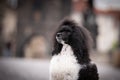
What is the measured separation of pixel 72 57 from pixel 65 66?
67 millimetres

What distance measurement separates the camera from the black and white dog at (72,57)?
2.13 meters

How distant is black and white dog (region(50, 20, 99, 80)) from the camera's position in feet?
7.00

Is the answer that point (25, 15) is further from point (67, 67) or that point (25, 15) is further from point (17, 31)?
point (67, 67)

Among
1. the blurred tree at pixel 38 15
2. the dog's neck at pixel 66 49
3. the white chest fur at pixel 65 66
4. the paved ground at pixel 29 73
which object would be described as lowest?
the blurred tree at pixel 38 15

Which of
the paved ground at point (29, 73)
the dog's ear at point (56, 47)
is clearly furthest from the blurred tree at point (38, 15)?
the dog's ear at point (56, 47)

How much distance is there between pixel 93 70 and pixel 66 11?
118 feet

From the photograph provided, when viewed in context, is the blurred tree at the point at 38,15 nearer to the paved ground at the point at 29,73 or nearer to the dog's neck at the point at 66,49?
the paved ground at the point at 29,73

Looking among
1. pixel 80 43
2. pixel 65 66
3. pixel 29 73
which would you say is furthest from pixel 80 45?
pixel 29 73

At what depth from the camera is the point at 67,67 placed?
2.13 metres

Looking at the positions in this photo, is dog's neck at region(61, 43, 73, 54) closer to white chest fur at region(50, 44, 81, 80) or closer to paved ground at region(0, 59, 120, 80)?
white chest fur at region(50, 44, 81, 80)

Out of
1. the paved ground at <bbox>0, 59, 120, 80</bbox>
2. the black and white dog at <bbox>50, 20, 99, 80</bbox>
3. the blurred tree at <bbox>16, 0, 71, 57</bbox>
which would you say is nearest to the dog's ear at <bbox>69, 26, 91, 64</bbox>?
the black and white dog at <bbox>50, 20, 99, 80</bbox>

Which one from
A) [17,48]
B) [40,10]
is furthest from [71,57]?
[40,10]

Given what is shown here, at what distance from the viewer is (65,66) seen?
2.14 m

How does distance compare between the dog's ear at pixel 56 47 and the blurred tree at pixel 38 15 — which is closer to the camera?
the dog's ear at pixel 56 47
